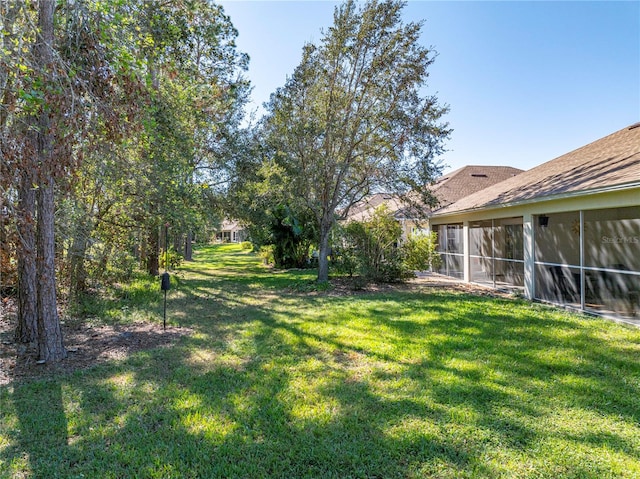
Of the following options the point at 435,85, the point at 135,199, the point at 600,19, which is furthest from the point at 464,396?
the point at 600,19

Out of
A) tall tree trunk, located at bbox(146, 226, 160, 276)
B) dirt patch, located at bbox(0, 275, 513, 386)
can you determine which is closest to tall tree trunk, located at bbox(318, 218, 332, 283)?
dirt patch, located at bbox(0, 275, 513, 386)

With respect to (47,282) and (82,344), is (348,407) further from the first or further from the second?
(82,344)

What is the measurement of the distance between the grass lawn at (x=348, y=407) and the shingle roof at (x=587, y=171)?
288cm

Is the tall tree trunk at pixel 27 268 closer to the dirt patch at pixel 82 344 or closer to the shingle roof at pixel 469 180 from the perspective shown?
the dirt patch at pixel 82 344

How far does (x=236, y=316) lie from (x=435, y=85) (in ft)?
31.6

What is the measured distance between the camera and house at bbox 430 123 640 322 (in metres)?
7.05

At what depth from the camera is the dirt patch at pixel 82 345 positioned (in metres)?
4.86

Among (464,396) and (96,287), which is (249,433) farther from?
(96,287)

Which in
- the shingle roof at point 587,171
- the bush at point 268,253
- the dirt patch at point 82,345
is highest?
the shingle roof at point 587,171

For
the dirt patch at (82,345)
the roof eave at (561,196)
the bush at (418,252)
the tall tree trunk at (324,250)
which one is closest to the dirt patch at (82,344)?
the dirt patch at (82,345)

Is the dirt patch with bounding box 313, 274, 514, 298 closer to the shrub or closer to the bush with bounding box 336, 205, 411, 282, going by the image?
the bush with bounding box 336, 205, 411, 282

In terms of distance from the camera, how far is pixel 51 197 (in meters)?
4.94

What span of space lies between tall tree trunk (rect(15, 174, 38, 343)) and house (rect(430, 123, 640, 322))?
945 centimetres

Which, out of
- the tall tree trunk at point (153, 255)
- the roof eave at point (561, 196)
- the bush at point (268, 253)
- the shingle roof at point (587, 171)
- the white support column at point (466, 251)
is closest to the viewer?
the roof eave at point (561, 196)
